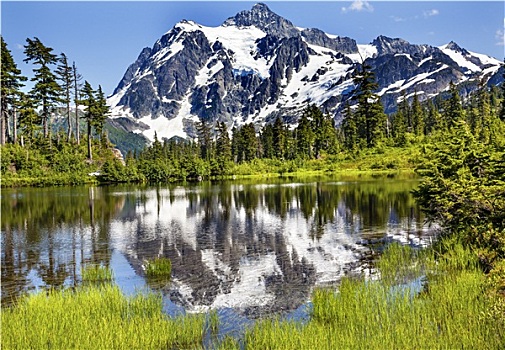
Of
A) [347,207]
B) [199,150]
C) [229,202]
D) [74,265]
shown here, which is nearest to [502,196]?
[74,265]

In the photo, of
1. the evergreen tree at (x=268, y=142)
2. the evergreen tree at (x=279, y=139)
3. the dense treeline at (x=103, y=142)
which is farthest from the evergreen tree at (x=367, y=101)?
the evergreen tree at (x=268, y=142)

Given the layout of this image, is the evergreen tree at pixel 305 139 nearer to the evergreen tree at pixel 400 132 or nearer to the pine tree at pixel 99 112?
the evergreen tree at pixel 400 132

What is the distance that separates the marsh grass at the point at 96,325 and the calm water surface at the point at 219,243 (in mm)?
1978

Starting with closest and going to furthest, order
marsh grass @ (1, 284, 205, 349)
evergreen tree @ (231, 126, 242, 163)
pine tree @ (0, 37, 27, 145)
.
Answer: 1. marsh grass @ (1, 284, 205, 349)
2. pine tree @ (0, 37, 27, 145)
3. evergreen tree @ (231, 126, 242, 163)

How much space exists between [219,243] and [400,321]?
49.9 feet

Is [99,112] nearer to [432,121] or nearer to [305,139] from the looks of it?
[305,139]

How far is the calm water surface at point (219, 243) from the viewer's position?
1494 cm

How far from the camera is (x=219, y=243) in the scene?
930 inches

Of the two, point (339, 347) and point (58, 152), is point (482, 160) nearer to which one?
point (339, 347)

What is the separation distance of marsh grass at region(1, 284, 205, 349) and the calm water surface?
198cm

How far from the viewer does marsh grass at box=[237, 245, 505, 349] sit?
26.5ft

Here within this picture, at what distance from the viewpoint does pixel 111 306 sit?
1134 centimetres

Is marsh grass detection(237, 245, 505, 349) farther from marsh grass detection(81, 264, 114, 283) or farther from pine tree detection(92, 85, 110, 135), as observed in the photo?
pine tree detection(92, 85, 110, 135)

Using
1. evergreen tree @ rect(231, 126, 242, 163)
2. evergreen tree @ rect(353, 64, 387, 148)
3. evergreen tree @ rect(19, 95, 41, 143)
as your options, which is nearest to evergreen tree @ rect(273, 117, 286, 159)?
evergreen tree @ rect(231, 126, 242, 163)
